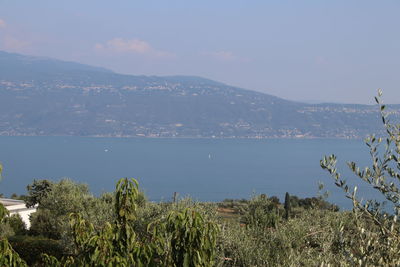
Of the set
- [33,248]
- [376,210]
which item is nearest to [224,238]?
[376,210]

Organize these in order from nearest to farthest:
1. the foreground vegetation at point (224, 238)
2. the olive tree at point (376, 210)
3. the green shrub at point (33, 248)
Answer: the olive tree at point (376, 210), the foreground vegetation at point (224, 238), the green shrub at point (33, 248)

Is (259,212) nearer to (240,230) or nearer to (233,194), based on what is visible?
(240,230)

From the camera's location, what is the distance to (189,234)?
7.88m

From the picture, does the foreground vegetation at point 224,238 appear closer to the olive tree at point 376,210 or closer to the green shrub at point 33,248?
the olive tree at point 376,210

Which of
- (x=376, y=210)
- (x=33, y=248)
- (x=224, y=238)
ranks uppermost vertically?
(x=376, y=210)

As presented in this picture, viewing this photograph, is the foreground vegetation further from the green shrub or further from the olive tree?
the green shrub

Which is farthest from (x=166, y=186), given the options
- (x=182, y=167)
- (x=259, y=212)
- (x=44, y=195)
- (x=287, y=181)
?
(x=259, y=212)

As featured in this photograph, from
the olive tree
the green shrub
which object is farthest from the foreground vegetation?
the green shrub

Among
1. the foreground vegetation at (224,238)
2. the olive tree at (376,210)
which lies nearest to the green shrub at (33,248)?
the foreground vegetation at (224,238)

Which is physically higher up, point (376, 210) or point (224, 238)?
point (376, 210)

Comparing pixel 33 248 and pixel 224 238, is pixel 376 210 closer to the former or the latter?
pixel 224 238

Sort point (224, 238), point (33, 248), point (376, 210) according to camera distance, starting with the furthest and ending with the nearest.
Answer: point (33, 248) → point (224, 238) → point (376, 210)

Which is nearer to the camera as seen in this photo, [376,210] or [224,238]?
[376,210]

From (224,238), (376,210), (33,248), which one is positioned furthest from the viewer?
(33,248)
